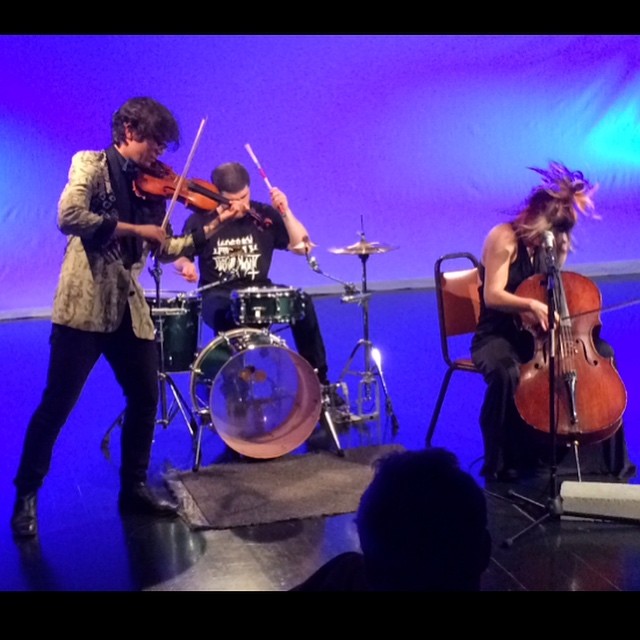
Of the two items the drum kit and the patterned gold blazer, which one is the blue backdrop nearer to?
the drum kit

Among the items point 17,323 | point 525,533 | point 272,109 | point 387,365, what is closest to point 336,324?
point 387,365

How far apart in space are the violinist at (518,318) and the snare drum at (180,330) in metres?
1.26

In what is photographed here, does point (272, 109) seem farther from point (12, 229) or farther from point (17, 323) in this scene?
point (17, 323)

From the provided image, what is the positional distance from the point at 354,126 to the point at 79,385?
604 centimetres

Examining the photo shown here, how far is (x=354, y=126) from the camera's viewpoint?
8141mm

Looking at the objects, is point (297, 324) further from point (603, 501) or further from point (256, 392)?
point (603, 501)

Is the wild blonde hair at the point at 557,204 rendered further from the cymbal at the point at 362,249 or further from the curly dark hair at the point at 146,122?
the curly dark hair at the point at 146,122

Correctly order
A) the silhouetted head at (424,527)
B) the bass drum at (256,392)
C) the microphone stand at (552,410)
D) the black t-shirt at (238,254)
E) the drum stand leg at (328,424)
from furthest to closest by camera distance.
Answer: the black t-shirt at (238,254) → the drum stand leg at (328,424) → the bass drum at (256,392) → the microphone stand at (552,410) → the silhouetted head at (424,527)

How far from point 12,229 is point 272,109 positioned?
8.87 ft

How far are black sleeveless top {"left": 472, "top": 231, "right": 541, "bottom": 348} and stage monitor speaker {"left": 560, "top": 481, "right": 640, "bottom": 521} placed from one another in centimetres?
72

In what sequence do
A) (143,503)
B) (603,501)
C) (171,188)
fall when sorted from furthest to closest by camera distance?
(143,503) → (171,188) → (603,501)

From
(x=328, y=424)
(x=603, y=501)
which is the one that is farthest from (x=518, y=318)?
(x=328, y=424)

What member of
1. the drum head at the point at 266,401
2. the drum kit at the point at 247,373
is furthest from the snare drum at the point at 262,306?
the drum head at the point at 266,401

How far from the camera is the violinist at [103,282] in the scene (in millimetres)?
2572
